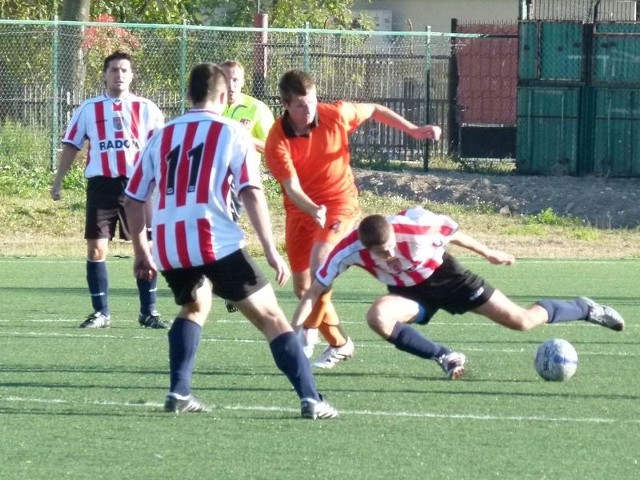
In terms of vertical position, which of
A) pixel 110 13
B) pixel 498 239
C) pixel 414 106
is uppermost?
pixel 110 13

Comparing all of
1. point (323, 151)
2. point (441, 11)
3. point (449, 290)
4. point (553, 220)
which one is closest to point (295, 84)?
point (323, 151)

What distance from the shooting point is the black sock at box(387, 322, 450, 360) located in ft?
24.8

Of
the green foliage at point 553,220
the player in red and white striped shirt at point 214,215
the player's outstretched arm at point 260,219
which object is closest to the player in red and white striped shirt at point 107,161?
the player in red and white striped shirt at point 214,215

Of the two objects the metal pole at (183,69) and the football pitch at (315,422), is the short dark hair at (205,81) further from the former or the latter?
the metal pole at (183,69)

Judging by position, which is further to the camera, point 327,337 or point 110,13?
point 110,13

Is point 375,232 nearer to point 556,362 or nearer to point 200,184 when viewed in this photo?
point 200,184

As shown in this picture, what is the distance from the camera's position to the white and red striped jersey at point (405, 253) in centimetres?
739

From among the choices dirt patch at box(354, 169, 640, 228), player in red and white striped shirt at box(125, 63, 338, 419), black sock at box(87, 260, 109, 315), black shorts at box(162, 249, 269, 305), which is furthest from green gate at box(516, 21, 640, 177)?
black shorts at box(162, 249, 269, 305)

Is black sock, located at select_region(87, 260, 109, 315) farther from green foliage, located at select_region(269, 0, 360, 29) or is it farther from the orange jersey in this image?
green foliage, located at select_region(269, 0, 360, 29)

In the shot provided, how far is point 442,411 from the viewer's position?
6.82m

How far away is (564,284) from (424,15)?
31140 millimetres

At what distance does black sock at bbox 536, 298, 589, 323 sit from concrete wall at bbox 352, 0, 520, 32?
33581 mm

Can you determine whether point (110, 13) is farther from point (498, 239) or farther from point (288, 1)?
point (498, 239)

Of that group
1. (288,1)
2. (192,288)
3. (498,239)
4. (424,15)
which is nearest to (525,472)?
(192,288)
